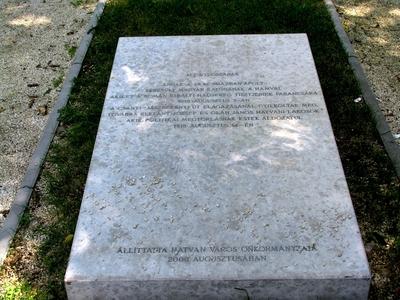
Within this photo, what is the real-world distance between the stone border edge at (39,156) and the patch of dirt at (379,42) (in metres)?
2.95

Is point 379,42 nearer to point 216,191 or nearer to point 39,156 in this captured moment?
point 216,191

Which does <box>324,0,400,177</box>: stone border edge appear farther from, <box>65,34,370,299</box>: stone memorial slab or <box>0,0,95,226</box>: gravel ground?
<box>0,0,95,226</box>: gravel ground

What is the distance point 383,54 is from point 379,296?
123 inches

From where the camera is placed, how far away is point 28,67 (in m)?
5.73

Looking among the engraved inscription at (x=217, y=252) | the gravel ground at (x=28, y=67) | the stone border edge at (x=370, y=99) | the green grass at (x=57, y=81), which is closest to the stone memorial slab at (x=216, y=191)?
the engraved inscription at (x=217, y=252)

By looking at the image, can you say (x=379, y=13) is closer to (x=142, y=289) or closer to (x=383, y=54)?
(x=383, y=54)

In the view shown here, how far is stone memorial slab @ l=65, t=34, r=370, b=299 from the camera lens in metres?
2.96

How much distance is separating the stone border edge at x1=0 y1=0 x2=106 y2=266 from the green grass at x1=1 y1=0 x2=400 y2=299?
8cm

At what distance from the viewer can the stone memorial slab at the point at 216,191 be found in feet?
9.70

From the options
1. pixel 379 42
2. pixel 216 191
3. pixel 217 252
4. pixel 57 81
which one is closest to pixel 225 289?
pixel 217 252

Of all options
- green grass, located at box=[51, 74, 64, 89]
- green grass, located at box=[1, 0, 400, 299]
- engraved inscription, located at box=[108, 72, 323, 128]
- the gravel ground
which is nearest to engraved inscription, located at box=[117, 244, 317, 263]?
green grass, located at box=[1, 0, 400, 299]

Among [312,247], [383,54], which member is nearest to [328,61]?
[383,54]

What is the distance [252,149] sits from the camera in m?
3.65

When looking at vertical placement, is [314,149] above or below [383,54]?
above
